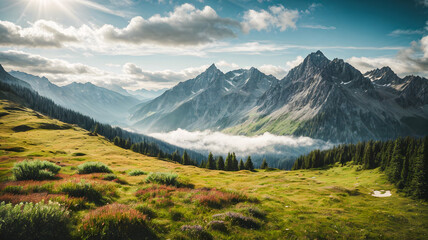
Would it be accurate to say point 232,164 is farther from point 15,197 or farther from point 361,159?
point 15,197

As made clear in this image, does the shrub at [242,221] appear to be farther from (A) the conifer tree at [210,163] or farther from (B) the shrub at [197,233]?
(A) the conifer tree at [210,163]

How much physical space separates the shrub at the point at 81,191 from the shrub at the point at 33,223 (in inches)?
207

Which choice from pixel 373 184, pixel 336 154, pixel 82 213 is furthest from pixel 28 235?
pixel 336 154

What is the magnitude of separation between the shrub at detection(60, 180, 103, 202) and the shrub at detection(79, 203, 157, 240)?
3980 millimetres

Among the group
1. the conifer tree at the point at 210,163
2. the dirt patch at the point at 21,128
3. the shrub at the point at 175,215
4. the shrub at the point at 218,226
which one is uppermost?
the shrub at the point at 218,226

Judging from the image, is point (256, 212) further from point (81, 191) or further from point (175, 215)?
point (81, 191)

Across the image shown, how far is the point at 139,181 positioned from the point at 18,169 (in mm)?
11020

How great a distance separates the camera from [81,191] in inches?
572

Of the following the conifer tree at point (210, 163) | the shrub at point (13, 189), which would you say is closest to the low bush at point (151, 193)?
the shrub at point (13, 189)

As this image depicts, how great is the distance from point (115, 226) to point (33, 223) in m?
3.30

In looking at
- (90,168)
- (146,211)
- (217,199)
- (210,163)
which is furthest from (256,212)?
(210,163)

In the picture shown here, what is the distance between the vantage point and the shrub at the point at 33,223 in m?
7.84

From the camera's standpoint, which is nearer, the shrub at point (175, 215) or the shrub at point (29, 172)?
the shrub at point (175, 215)

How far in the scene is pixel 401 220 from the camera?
72.5ft
